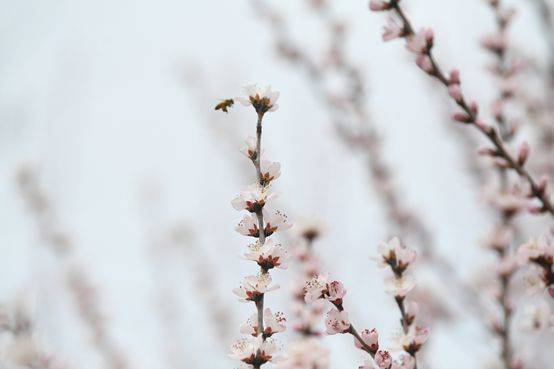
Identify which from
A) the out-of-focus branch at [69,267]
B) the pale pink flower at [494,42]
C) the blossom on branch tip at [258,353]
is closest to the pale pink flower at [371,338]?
the blossom on branch tip at [258,353]

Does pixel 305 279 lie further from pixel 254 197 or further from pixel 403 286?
pixel 254 197

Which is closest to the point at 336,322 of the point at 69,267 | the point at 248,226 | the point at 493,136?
the point at 248,226

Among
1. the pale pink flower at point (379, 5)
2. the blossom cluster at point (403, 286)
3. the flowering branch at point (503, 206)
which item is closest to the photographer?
the blossom cluster at point (403, 286)

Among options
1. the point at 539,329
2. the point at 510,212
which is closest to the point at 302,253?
the point at 539,329

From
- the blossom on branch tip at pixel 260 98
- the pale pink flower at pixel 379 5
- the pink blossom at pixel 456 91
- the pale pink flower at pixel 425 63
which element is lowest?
the pink blossom at pixel 456 91

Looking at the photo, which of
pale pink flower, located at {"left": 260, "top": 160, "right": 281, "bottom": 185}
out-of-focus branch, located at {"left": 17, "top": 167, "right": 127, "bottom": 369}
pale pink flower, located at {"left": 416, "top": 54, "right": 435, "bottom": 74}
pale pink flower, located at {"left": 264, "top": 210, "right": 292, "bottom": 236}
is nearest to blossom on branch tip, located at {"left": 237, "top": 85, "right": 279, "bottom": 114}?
pale pink flower, located at {"left": 260, "top": 160, "right": 281, "bottom": 185}

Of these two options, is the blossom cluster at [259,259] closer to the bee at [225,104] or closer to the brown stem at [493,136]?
the bee at [225,104]
